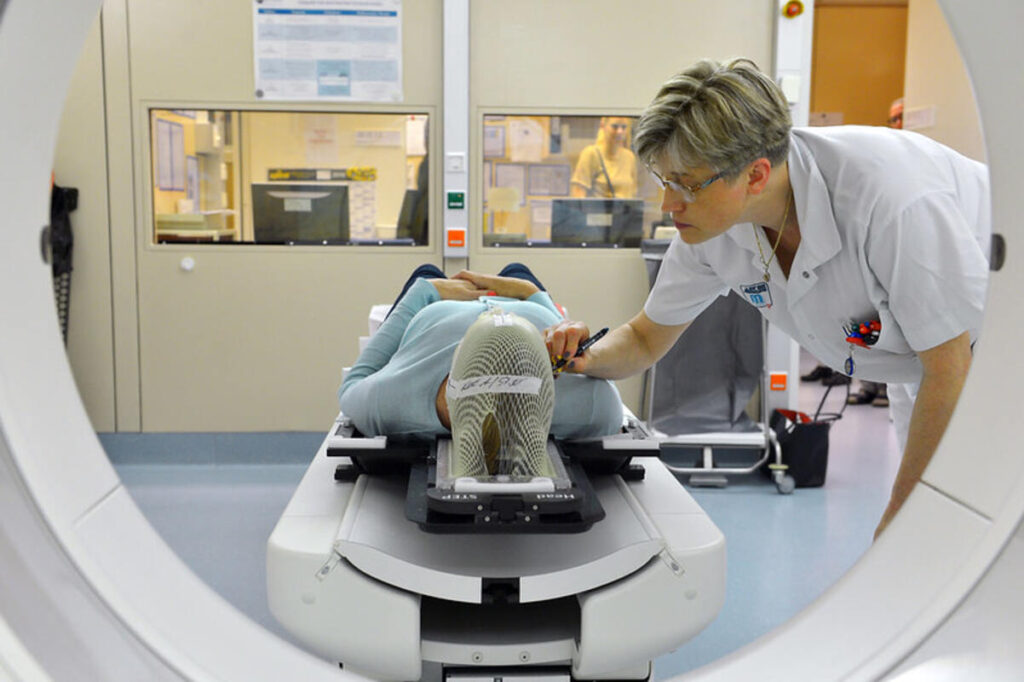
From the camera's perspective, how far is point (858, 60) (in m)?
8.26

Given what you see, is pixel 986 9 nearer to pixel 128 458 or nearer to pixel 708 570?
pixel 708 570

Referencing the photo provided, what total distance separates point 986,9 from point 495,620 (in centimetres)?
128

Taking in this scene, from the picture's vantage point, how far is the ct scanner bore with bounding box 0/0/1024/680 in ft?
3.27

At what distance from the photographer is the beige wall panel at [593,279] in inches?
178

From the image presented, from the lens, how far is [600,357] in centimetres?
221

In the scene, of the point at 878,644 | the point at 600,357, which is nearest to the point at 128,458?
the point at 600,357

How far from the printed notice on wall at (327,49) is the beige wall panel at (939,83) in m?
3.19

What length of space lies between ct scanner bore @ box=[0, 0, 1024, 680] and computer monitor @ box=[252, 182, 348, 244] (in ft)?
11.1

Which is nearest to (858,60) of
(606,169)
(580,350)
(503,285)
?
(606,169)

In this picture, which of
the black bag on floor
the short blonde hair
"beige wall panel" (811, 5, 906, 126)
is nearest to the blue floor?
the black bag on floor

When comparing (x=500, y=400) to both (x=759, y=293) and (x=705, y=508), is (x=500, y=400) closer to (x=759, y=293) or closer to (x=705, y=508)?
(x=759, y=293)

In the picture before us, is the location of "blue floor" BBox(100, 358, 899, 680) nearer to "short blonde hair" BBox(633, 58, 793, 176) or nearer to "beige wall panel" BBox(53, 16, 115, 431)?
"beige wall panel" BBox(53, 16, 115, 431)

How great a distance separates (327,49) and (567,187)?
4.27 ft

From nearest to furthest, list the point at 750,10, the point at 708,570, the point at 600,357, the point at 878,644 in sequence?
the point at 878,644, the point at 708,570, the point at 600,357, the point at 750,10
